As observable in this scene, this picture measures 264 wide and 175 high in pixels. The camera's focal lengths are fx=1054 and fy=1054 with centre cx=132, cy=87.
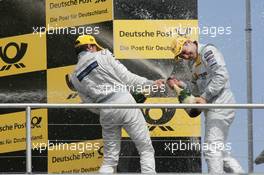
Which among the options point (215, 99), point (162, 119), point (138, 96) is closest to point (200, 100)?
point (215, 99)

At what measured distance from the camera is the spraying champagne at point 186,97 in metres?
8.09

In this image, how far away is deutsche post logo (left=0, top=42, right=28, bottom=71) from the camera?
27.7ft

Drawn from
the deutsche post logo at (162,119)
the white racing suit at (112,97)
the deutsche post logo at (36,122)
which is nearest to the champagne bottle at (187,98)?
the deutsche post logo at (162,119)

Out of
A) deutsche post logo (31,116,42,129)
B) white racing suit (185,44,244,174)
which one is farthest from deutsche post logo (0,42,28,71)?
white racing suit (185,44,244,174)

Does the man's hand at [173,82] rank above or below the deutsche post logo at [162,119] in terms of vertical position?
above

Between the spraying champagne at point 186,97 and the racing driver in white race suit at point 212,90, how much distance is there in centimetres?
3

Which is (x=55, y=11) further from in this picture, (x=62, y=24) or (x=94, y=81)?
(x=94, y=81)

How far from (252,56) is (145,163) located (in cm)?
130

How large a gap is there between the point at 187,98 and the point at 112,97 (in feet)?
2.03

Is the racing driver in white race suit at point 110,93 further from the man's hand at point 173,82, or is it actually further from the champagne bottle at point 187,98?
the champagne bottle at point 187,98

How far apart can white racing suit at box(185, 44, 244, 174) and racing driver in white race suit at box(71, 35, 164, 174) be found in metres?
0.41

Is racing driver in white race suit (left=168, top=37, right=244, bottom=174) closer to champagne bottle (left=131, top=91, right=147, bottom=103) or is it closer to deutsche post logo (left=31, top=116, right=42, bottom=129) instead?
champagne bottle (left=131, top=91, right=147, bottom=103)

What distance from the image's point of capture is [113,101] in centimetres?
803

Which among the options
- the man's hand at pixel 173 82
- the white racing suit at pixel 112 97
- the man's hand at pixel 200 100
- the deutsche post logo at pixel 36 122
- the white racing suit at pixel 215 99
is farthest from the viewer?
the man's hand at pixel 173 82
